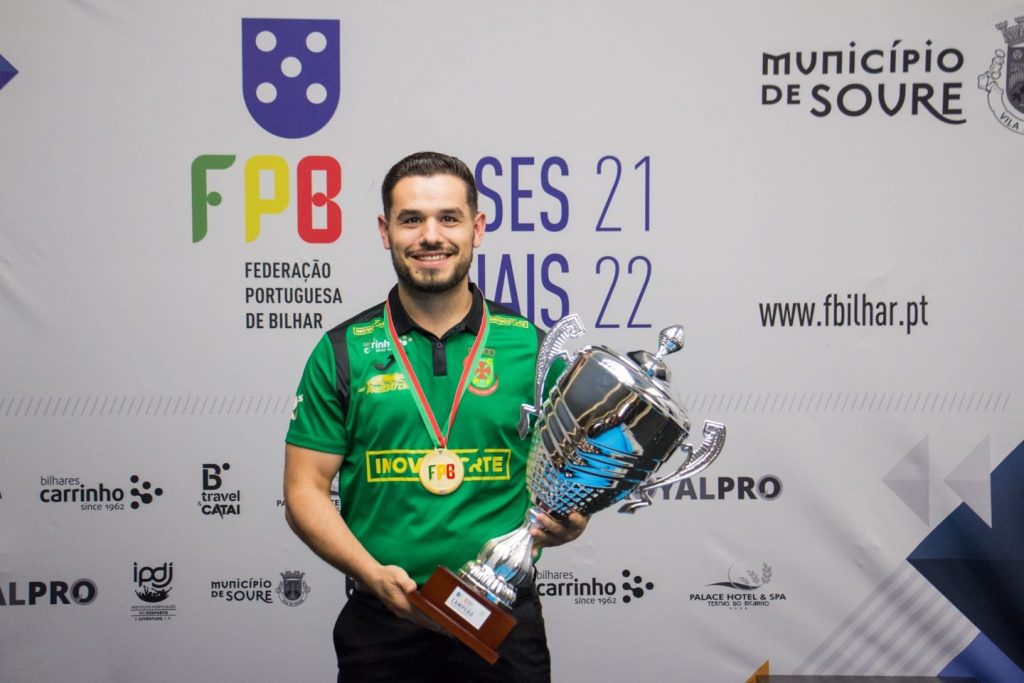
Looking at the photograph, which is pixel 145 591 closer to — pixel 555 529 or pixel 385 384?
pixel 385 384

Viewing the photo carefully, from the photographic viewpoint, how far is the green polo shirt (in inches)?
67.9

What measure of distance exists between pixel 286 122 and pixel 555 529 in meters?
1.61

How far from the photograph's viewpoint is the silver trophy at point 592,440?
1.64m

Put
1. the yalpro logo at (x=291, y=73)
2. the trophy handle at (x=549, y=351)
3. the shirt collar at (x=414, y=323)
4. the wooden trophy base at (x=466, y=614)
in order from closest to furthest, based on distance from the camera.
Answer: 1. the wooden trophy base at (x=466, y=614)
2. the trophy handle at (x=549, y=351)
3. the shirt collar at (x=414, y=323)
4. the yalpro logo at (x=291, y=73)

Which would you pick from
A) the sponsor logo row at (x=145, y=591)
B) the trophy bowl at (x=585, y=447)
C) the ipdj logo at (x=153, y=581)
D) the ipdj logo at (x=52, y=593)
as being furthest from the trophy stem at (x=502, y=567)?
the ipdj logo at (x=52, y=593)

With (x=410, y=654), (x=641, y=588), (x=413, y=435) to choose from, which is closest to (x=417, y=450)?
(x=413, y=435)

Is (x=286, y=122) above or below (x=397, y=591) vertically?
above

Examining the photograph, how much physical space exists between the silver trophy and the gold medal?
0.13 metres

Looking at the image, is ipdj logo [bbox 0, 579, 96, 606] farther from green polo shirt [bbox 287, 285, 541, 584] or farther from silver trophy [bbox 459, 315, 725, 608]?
silver trophy [bbox 459, 315, 725, 608]

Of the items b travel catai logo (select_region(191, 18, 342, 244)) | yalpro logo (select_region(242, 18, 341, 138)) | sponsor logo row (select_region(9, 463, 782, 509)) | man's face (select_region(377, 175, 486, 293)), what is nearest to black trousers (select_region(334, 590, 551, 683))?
man's face (select_region(377, 175, 486, 293))

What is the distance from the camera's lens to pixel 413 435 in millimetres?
1745

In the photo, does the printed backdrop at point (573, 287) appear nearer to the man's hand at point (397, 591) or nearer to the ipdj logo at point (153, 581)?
the ipdj logo at point (153, 581)

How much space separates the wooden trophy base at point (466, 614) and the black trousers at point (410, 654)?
18 centimetres

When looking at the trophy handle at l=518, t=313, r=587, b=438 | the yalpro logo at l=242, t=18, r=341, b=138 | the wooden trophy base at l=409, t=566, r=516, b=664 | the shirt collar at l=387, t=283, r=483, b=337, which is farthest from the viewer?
the yalpro logo at l=242, t=18, r=341, b=138
